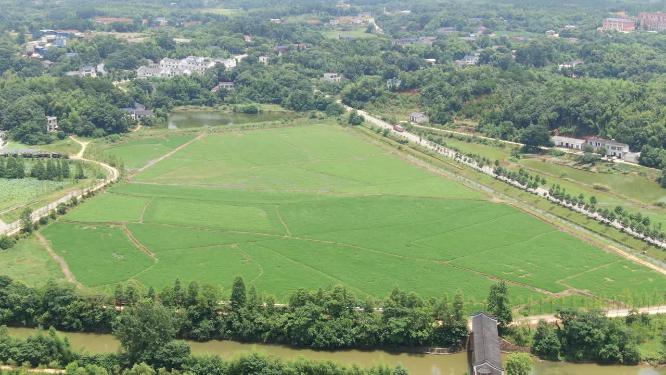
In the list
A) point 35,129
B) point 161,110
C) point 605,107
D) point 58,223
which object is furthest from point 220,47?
point 58,223

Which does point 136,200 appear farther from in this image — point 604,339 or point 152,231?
point 604,339

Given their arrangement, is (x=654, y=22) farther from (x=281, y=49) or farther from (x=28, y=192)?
(x=28, y=192)

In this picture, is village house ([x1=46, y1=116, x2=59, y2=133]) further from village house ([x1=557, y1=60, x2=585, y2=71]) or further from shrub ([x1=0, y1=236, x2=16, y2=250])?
village house ([x1=557, y1=60, x2=585, y2=71])

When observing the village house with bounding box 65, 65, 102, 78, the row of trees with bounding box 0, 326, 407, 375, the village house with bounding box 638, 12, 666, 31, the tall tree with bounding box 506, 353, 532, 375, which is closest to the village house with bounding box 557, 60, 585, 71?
the village house with bounding box 638, 12, 666, 31

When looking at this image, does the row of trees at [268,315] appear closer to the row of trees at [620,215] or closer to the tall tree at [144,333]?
the tall tree at [144,333]

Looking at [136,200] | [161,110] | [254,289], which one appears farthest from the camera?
[161,110]

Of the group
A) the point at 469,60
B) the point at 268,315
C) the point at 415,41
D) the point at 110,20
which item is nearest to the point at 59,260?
the point at 268,315
